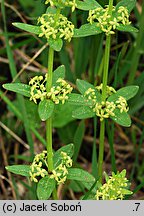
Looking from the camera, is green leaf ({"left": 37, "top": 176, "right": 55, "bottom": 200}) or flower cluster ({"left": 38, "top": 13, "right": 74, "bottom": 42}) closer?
flower cluster ({"left": 38, "top": 13, "right": 74, "bottom": 42})

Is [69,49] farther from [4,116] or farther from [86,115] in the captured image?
[86,115]

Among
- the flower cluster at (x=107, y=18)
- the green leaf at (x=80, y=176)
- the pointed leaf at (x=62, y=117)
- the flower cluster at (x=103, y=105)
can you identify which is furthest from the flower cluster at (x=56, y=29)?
the pointed leaf at (x=62, y=117)

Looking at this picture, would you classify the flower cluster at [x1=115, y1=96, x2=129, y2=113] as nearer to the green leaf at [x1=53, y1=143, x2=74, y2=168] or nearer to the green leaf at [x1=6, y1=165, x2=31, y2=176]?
the green leaf at [x1=53, y1=143, x2=74, y2=168]

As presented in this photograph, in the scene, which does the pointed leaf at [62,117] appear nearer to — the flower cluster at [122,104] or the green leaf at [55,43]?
the flower cluster at [122,104]

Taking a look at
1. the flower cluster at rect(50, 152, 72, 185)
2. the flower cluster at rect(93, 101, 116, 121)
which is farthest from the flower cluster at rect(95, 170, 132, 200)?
the flower cluster at rect(93, 101, 116, 121)

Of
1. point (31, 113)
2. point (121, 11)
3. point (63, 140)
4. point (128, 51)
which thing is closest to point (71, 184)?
point (63, 140)

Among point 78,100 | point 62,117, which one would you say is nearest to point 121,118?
point 78,100
